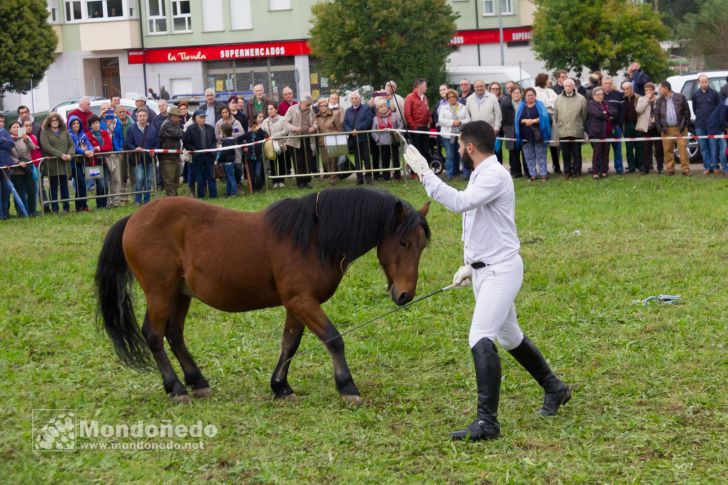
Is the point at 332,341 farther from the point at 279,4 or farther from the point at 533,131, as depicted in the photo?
the point at 279,4

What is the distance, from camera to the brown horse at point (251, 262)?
22.6ft

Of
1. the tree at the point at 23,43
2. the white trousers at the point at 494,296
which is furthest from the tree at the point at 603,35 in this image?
the white trousers at the point at 494,296

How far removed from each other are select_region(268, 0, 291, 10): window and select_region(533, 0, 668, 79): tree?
50.4 feet

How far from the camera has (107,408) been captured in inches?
283

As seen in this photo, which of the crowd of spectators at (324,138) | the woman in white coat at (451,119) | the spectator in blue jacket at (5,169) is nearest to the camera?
the spectator in blue jacket at (5,169)

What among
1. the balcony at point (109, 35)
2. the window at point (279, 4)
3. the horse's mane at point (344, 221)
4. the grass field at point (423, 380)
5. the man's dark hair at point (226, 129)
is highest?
the window at point (279, 4)

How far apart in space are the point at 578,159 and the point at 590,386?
12399 millimetres

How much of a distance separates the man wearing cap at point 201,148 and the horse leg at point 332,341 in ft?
41.1

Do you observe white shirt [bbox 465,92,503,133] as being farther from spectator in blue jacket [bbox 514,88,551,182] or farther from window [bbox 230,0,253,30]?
window [bbox 230,0,253,30]

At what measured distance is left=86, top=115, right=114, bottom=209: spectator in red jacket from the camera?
18562 millimetres

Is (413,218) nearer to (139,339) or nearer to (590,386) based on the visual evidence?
(590,386)

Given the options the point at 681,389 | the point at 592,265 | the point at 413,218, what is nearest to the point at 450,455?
the point at 413,218

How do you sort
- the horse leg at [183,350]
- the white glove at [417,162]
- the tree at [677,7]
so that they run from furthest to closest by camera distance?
the tree at [677,7] → the horse leg at [183,350] → the white glove at [417,162]

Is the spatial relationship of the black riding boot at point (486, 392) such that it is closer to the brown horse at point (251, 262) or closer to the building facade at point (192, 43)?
the brown horse at point (251, 262)
